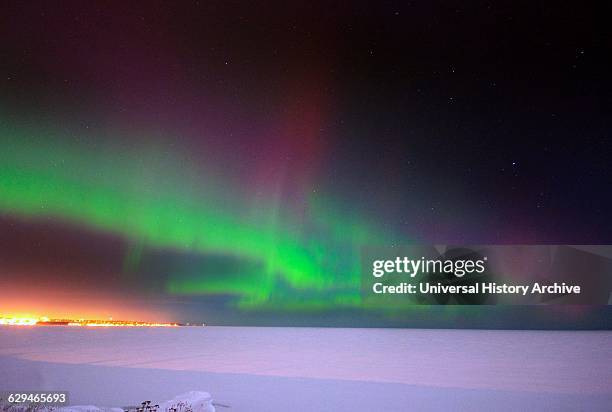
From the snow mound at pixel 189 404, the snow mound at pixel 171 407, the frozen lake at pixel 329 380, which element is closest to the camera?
the snow mound at pixel 171 407

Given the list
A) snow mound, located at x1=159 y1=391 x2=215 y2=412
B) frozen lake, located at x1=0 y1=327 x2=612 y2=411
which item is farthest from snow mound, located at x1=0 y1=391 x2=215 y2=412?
frozen lake, located at x1=0 y1=327 x2=612 y2=411

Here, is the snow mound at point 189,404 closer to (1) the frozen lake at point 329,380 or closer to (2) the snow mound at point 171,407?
(2) the snow mound at point 171,407

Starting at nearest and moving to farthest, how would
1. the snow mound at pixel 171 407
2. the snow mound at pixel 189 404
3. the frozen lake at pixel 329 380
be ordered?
1. the snow mound at pixel 171 407
2. the snow mound at pixel 189 404
3. the frozen lake at pixel 329 380

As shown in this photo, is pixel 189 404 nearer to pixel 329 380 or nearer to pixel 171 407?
pixel 171 407

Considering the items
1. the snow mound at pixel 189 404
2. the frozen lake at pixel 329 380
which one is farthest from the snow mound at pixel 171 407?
A: the frozen lake at pixel 329 380

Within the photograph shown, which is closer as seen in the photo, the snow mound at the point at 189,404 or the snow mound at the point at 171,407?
the snow mound at the point at 171,407

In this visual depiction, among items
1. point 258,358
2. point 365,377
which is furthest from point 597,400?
point 258,358

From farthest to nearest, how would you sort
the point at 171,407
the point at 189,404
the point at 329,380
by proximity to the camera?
the point at 329,380 < the point at 189,404 < the point at 171,407

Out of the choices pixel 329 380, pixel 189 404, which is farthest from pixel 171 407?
pixel 329 380

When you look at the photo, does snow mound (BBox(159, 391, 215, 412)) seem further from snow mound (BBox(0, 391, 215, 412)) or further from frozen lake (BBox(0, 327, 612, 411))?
frozen lake (BBox(0, 327, 612, 411))

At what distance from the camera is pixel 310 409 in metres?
6.29

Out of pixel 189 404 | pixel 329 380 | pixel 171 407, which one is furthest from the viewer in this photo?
pixel 329 380

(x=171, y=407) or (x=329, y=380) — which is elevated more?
(x=329, y=380)

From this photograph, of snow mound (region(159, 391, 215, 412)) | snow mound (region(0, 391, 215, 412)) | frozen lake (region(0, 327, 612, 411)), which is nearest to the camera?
snow mound (region(0, 391, 215, 412))
